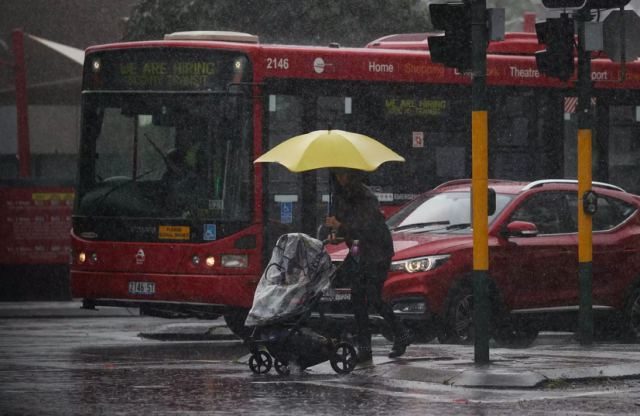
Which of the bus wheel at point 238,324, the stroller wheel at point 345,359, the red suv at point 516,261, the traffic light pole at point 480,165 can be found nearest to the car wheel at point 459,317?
the red suv at point 516,261

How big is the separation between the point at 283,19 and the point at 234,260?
19.1m

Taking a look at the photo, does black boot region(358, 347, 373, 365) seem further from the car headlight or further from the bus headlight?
the bus headlight

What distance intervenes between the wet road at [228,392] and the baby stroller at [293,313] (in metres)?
0.17

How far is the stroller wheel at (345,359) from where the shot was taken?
13.2m

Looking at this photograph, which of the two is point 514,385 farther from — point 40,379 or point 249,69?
point 249,69

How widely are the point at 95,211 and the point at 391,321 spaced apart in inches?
194

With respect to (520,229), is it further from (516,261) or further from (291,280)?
(291,280)

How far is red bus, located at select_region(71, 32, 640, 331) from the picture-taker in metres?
17.4

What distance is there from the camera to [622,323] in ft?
57.4

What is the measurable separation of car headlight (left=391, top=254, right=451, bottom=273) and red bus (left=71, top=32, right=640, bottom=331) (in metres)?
1.79

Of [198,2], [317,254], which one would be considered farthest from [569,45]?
[198,2]

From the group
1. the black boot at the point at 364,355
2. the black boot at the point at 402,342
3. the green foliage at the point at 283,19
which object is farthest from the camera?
the green foliage at the point at 283,19

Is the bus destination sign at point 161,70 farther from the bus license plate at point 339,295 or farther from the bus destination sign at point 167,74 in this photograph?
the bus license plate at point 339,295

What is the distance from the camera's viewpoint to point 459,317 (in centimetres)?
1622
